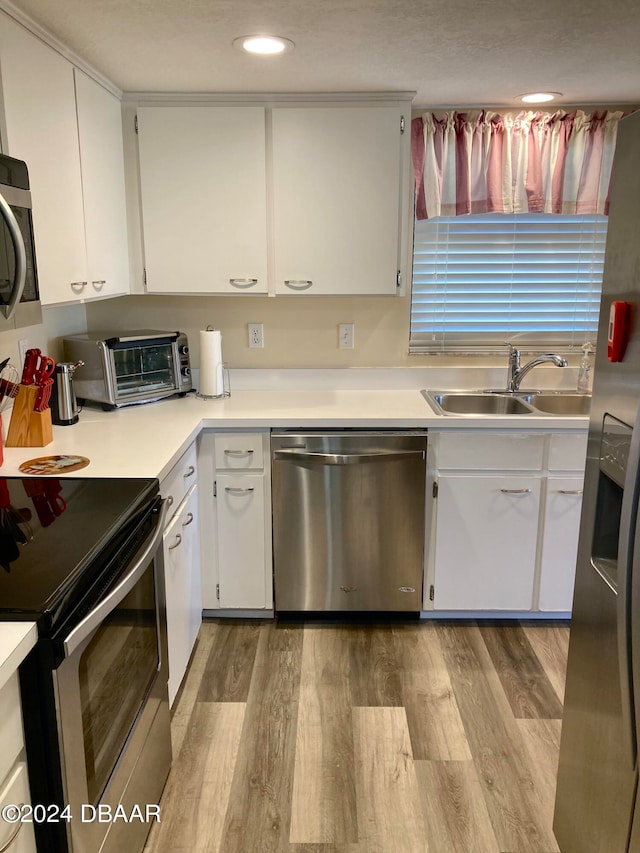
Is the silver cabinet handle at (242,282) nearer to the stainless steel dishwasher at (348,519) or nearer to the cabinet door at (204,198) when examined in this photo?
the cabinet door at (204,198)

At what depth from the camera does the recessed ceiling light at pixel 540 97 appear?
8.96 ft

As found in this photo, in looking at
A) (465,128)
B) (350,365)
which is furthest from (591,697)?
(465,128)

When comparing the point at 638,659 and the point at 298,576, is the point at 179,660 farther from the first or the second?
the point at 638,659

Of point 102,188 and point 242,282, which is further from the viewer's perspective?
point 242,282

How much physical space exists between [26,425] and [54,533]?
0.82 meters

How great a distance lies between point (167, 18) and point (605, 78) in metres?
1.64

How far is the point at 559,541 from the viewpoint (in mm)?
2727

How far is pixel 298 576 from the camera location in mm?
2785

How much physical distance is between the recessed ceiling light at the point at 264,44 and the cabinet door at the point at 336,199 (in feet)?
1.67

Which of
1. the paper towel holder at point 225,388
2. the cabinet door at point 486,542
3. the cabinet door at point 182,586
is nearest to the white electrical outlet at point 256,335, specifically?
the paper towel holder at point 225,388

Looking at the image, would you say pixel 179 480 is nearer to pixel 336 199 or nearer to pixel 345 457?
pixel 345 457

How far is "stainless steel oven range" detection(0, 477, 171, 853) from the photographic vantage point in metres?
1.15

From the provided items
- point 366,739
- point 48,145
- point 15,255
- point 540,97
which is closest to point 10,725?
point 15,255

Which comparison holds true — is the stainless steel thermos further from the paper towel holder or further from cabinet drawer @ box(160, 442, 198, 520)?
the paper towel holder
